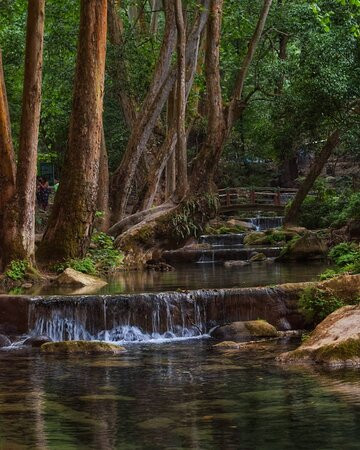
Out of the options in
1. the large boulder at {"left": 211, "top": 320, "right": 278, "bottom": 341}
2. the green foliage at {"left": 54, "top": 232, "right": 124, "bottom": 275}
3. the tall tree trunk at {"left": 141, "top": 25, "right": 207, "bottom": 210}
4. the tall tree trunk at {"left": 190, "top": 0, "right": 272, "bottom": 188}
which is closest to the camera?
the large boulder at {"left": 211, "top": 320, "right": 278, "bottom": 341}

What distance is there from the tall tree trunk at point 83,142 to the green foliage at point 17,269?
3.66ft

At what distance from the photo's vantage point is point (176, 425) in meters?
7.49

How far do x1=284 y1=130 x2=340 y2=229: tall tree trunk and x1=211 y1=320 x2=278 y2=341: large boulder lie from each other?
15204 millimetres

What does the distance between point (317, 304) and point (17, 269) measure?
624 cm

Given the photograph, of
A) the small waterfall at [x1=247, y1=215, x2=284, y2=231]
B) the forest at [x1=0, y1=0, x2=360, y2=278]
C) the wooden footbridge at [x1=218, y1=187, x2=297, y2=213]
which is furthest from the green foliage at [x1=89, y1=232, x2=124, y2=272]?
the wooden footbridge at [x1=218, y1=187, x2=297, y2=213]

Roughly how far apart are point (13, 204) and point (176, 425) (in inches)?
399

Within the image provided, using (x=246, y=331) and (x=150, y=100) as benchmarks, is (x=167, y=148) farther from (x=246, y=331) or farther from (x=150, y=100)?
(x=246, y=331)

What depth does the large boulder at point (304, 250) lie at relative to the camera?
24281 millimetres

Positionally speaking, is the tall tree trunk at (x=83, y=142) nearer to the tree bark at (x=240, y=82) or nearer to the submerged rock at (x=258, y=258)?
the tree bark at (x=240, y=82)

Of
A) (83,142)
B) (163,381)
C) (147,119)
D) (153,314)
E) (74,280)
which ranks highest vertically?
(147,119)

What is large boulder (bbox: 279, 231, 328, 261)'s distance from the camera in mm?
24281

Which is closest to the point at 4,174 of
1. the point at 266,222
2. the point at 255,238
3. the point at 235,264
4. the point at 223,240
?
the point at 235,264

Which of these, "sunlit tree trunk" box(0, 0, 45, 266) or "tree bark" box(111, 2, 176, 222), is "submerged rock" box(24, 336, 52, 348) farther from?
"tree bark" box(111, 2, 176, 222)

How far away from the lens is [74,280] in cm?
1694
